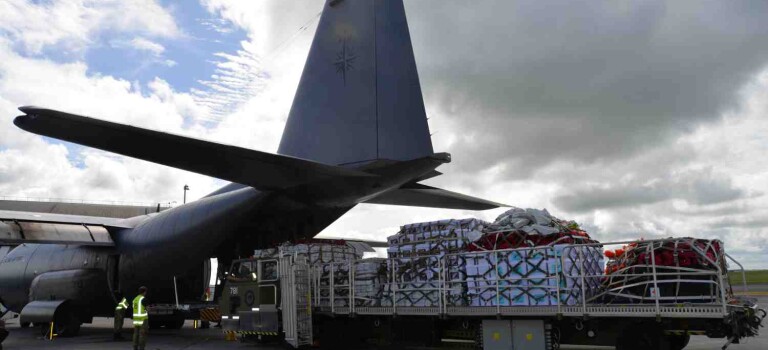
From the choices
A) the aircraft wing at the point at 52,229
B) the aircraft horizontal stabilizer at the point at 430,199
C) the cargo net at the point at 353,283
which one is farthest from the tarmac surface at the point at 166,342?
the aircraft horizontal stabilizer at the point at 430,199

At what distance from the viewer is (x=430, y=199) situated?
15.6 metres

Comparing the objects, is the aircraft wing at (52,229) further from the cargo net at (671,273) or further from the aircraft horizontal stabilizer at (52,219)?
the cargo net at (671,273)

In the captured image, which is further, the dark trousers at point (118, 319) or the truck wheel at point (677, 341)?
the dark trousers at point (118, 319)

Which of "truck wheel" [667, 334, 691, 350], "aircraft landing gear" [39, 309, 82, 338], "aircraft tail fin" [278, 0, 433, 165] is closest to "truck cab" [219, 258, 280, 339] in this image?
"aircraft tail fin" [278, 0, 433, 165]

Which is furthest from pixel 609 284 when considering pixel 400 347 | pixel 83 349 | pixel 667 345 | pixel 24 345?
pixel 24 345

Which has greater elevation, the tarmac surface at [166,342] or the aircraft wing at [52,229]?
the aircraft wing at [52,229]

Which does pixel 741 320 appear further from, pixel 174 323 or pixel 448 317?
pixel 174 323

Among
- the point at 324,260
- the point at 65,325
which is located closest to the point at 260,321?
the point at 324,260

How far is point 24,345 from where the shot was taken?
52.4 feet

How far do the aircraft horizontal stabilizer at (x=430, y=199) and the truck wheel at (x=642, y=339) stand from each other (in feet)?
22.0

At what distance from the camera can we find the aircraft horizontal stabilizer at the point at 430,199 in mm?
14891

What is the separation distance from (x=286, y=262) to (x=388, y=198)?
4.01 metres

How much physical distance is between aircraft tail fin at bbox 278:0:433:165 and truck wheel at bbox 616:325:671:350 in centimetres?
483

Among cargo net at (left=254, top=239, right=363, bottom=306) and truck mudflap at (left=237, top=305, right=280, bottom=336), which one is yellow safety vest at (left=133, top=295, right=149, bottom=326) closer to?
truck mudflap at (left=237, top=305, right=280, bottom=336)
